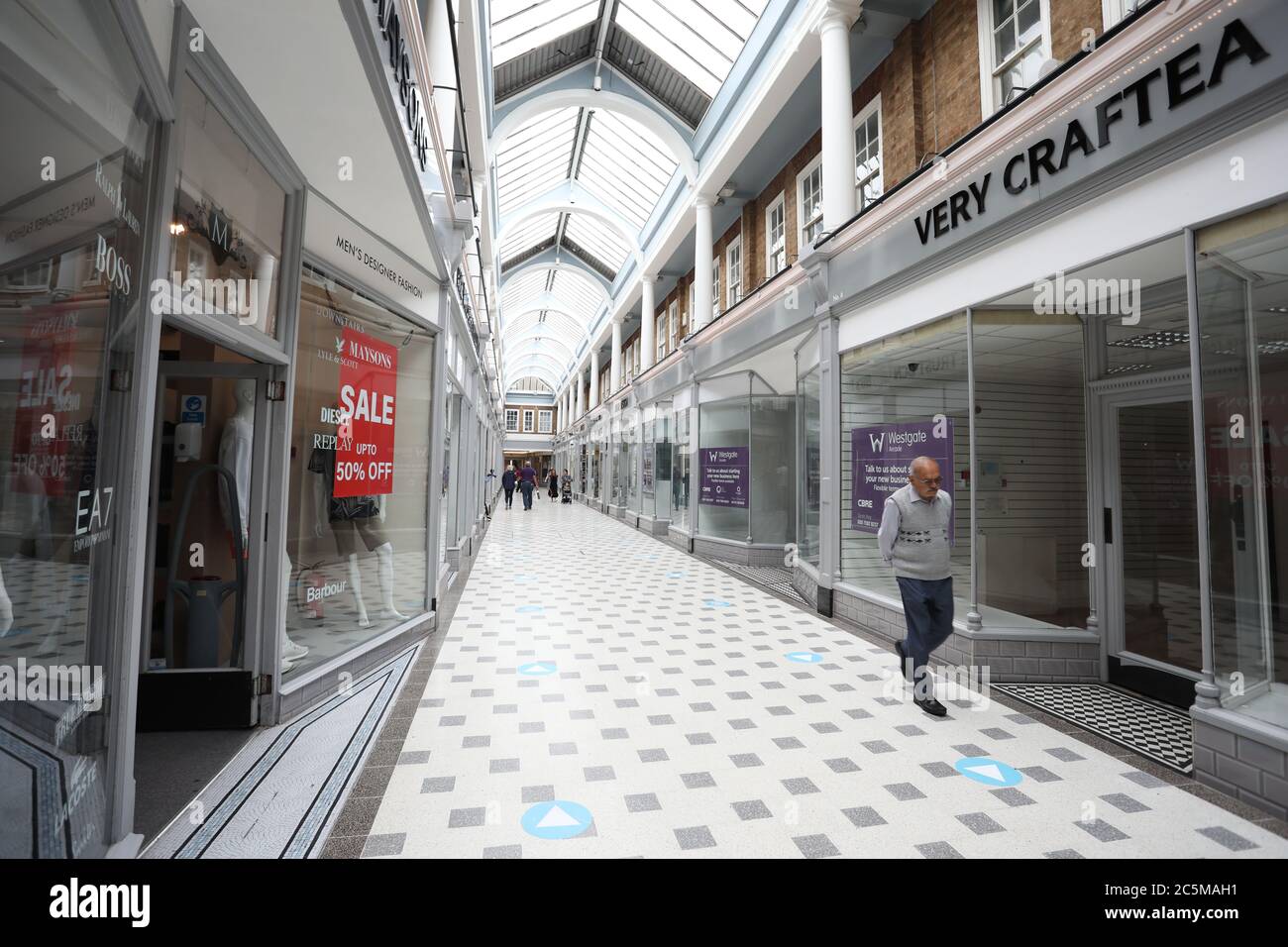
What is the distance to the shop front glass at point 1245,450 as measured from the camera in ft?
9.03

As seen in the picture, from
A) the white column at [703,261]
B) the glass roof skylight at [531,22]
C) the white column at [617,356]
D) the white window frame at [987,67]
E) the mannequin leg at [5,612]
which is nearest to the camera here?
the mannequin leg at [5,612]

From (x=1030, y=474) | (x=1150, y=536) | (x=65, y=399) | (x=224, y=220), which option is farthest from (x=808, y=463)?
(x=65, y=399)

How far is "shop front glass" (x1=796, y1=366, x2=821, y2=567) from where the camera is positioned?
7.05 m

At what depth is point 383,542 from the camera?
467 cm

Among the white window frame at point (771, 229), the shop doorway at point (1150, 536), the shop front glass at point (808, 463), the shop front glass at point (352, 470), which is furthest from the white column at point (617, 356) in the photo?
the shop doorway at point (1150, 536)

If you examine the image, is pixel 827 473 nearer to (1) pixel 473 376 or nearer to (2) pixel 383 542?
(2) pixel 383 542

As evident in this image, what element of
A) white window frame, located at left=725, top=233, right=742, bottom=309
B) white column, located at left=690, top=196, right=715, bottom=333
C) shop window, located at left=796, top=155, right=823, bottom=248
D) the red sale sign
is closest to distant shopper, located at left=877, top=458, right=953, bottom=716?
the red sale sign

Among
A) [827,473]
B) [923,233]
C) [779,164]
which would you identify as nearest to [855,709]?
[827,473]

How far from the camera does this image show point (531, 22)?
9.29 m

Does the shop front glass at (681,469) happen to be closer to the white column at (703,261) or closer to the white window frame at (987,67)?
the white column at (703,261)

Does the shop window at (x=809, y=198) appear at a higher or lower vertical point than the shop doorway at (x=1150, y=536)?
higher

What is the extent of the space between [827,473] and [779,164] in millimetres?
5949

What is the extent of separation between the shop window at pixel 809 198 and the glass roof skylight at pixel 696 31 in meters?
1.96

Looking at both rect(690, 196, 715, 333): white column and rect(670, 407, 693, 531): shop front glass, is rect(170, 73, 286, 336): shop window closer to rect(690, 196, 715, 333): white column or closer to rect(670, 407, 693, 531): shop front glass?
rect(690, 196, 715, 333): white column
